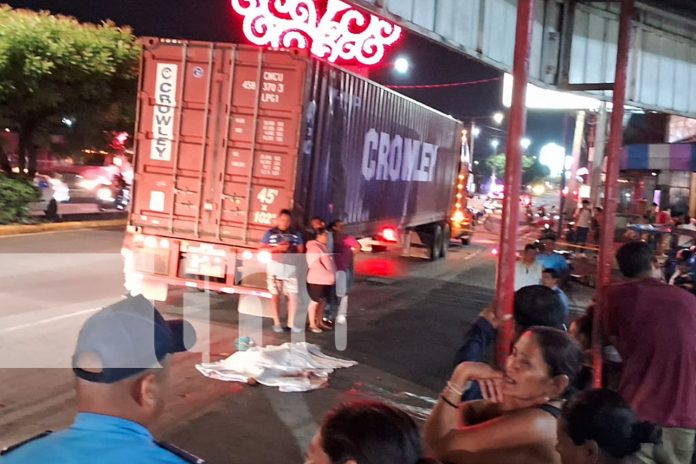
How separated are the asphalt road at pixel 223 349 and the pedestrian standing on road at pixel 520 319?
2994 mm

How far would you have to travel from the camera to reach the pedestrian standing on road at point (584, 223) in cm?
2180

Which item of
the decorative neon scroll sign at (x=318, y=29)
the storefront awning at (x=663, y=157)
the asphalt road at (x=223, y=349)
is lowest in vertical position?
the asphalt road at (x=223, y=349)

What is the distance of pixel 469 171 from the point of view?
76.5 feet

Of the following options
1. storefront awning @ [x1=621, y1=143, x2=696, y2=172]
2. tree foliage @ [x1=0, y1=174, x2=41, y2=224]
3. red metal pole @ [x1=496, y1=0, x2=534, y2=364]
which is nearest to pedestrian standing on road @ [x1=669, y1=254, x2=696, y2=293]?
red metal pole @ [x1=496, y1=0, x2=534, y2=364]

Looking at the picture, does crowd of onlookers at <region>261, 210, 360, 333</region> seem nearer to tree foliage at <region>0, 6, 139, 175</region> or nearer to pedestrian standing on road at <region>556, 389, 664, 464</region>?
pedestrian standing on road at <region>556, 389, 664, 464</region>

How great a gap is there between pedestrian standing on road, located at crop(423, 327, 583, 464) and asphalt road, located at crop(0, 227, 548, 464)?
3279 millimetres

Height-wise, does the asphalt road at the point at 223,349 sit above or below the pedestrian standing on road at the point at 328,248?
below

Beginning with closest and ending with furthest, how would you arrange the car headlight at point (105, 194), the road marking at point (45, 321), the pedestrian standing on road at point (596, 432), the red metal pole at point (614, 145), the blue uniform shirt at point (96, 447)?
1. the blue uniform shirt at point (96, 447)
2. the pedestrian standing on road at point (596, 432)
3. the red metal pole at point (614, 145)
4. the road marking at point (45, 321)
5. the car headlight at point (105, 194)

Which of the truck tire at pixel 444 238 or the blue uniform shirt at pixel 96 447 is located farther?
the truck tire at pixel 444 238

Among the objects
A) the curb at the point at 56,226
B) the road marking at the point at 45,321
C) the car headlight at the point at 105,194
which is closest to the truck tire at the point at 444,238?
Result: the curb at the point at 56,226

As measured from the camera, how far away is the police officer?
1.74 meters

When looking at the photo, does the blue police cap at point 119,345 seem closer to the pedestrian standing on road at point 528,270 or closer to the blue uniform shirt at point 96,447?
the blue uniform shirt at point 96,447

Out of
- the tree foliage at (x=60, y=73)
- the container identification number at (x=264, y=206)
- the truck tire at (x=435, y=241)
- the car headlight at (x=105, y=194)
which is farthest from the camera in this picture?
the car headlight at (x=105, y=194)

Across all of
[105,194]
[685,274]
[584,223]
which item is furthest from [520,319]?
[105,194]
